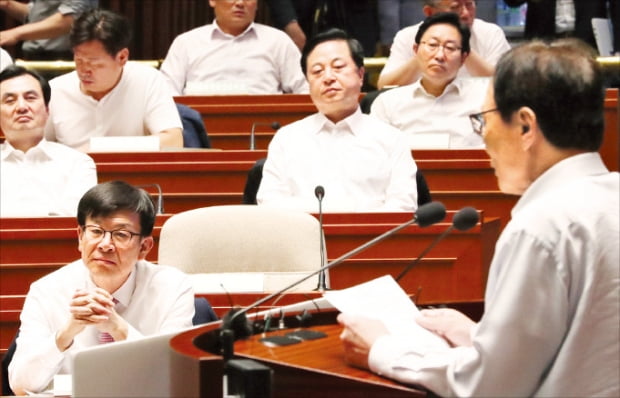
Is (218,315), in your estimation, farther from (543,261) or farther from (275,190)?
(543,261)

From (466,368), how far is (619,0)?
4.99 m

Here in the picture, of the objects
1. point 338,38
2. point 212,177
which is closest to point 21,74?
point 212,177

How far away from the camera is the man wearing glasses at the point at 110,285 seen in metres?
2.99

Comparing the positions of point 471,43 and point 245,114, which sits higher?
point 471,43

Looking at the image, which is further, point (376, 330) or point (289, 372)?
point (376, 330)

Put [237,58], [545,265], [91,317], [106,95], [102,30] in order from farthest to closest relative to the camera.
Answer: [237,58]
[106,95]
[102,30]
[91,317]
[545,265]

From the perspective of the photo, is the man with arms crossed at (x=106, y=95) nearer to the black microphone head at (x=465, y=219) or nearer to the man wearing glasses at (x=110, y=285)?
the man wearing glasses at (x=110, y=285)

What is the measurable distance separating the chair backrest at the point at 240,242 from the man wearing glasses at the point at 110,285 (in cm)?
43

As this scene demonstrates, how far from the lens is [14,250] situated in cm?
400

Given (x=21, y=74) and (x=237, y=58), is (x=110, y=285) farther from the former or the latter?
(x=237, y=58)

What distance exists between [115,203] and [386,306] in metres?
1.14

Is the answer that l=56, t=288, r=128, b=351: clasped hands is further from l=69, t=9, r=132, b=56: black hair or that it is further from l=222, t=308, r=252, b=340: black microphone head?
l=69, t=9, r=132, b=56: black hair

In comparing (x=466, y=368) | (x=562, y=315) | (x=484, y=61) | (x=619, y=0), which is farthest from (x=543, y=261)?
(x=619, y=0)

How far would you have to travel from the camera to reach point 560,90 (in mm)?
1935
